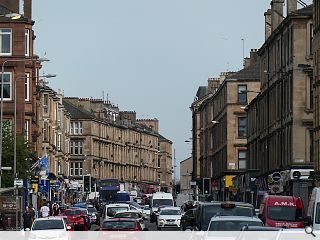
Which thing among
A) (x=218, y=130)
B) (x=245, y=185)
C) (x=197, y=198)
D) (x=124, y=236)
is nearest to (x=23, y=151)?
(x=245, y=185)

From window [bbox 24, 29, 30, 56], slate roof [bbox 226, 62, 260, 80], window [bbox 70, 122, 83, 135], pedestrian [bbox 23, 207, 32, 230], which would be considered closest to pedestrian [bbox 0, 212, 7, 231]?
pedestrian [bbox 23, 207, 32, 230]

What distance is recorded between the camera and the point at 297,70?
3135 inches

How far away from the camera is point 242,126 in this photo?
430 ft

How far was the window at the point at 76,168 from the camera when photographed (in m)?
192

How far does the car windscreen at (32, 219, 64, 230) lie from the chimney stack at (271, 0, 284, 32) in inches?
2079

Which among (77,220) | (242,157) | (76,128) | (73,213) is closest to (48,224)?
(77,220)

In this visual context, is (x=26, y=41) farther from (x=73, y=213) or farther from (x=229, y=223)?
(x=229, y=223)

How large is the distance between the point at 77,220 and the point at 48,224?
16.5 meters

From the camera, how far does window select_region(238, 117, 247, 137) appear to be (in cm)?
13038

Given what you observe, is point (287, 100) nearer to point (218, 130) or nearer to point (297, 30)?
point (297, 30)

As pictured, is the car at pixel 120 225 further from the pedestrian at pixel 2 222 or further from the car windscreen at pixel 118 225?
the pedestrian at pixel 2 222

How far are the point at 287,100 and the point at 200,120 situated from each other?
10335 centimetres

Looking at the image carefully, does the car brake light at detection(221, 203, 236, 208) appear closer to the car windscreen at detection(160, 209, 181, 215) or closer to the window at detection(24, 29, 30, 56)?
the car windscreen at detection(160, 209, 181, 215)

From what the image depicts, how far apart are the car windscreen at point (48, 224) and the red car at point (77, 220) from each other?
1167 centimetres
